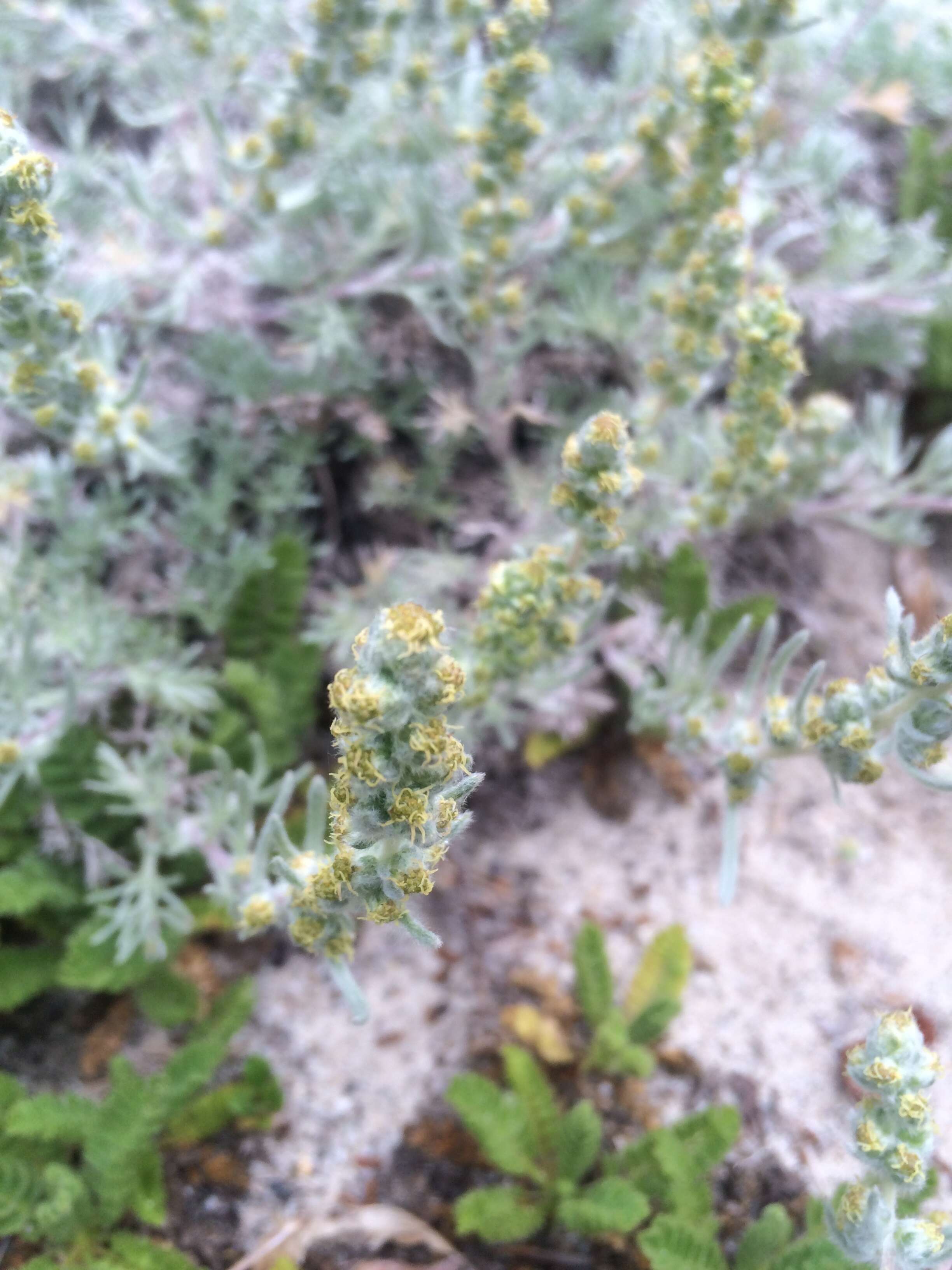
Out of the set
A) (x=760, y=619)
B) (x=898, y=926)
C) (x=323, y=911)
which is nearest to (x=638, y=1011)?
(x=898, y=926)

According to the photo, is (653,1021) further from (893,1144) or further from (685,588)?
(685,588)

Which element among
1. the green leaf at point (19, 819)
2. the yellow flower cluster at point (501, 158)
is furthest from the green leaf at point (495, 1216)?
the yellow flower cluster at point (501, 158)

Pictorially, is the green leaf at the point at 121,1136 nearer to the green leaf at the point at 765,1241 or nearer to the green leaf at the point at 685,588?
the green leaf at the point at 765,1241

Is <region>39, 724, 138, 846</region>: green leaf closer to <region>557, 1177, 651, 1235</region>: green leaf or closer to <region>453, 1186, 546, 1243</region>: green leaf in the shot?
<region>453, 1186, 546, 1243</region>: green leaf

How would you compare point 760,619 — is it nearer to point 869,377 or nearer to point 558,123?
point 869,377

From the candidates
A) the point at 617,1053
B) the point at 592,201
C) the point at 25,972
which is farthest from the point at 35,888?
the point at 592,201
